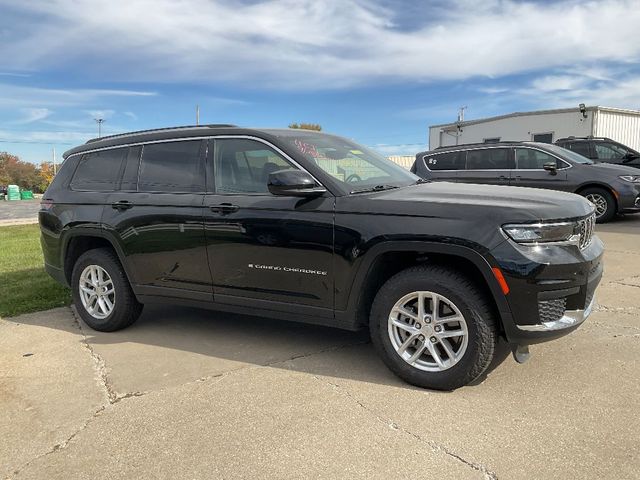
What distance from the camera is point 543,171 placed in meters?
11.1

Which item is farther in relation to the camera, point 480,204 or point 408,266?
point 408,266

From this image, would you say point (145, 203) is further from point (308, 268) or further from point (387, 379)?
point (387, 379)

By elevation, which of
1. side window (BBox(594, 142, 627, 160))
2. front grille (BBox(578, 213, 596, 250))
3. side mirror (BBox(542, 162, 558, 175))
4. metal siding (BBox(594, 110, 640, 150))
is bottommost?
front grille (BBox(578, 213, 596, 250))

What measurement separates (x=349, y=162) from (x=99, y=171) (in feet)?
8.41

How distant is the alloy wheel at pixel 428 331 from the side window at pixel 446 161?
29.4 feet

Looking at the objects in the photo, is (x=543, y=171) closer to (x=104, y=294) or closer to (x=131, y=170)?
(x=131, y=170)

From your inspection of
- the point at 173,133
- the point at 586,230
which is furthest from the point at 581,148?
the point at 173,133

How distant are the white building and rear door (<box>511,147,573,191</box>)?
470 inches

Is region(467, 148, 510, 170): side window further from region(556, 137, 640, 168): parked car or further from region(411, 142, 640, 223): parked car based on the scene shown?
region(556, 137, 640, 168): parked car

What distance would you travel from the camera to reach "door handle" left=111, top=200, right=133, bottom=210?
188 inches

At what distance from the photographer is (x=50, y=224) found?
5.46 meters

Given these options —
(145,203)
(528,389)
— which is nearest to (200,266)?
(145,203)

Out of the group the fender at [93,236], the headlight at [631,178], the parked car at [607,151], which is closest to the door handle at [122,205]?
the fender at [93,236]

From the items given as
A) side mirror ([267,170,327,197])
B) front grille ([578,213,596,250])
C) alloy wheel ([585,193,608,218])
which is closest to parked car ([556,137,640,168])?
alloy wheel ([585,193,608,218])
